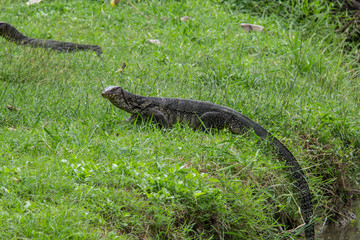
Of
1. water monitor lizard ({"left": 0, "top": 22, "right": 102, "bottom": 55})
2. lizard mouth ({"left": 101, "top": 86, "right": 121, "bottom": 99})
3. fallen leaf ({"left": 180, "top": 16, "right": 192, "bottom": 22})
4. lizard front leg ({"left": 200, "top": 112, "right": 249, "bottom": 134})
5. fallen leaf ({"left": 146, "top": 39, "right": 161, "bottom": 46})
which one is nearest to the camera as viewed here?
lizard mouth ({"left": 101, "top": 86, "right": 121, "bottom": 99})

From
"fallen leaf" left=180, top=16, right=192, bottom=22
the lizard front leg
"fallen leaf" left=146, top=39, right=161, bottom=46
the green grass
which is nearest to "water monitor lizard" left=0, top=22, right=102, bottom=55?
the green grass

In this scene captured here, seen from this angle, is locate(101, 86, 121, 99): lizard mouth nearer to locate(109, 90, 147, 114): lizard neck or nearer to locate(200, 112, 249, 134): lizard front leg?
locate(109, 90, 147, 114): lizard neck

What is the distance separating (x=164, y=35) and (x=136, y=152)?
462cm

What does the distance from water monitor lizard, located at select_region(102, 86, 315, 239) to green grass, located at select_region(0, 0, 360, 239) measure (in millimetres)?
142

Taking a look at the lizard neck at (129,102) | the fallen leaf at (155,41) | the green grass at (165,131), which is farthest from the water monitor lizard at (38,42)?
the lizard neck at (129,102)

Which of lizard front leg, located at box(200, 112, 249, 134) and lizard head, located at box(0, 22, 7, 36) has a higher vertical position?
lizard head, located at box(0, 22, 7, 36)

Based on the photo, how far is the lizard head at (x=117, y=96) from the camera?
5023 mm

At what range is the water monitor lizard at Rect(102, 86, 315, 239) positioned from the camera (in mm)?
5012

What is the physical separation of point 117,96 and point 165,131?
67 centimetres

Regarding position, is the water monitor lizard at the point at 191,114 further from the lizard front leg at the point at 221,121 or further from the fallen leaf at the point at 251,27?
the fallen leaf at the point at 251,27

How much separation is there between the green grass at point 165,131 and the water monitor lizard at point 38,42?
0.29 meters

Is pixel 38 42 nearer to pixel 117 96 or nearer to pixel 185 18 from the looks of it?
pixel 185 18

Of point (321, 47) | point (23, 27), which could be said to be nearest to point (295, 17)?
point (321, 47)

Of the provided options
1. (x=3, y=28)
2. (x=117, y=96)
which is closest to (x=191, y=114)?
(x=117, y=96)
